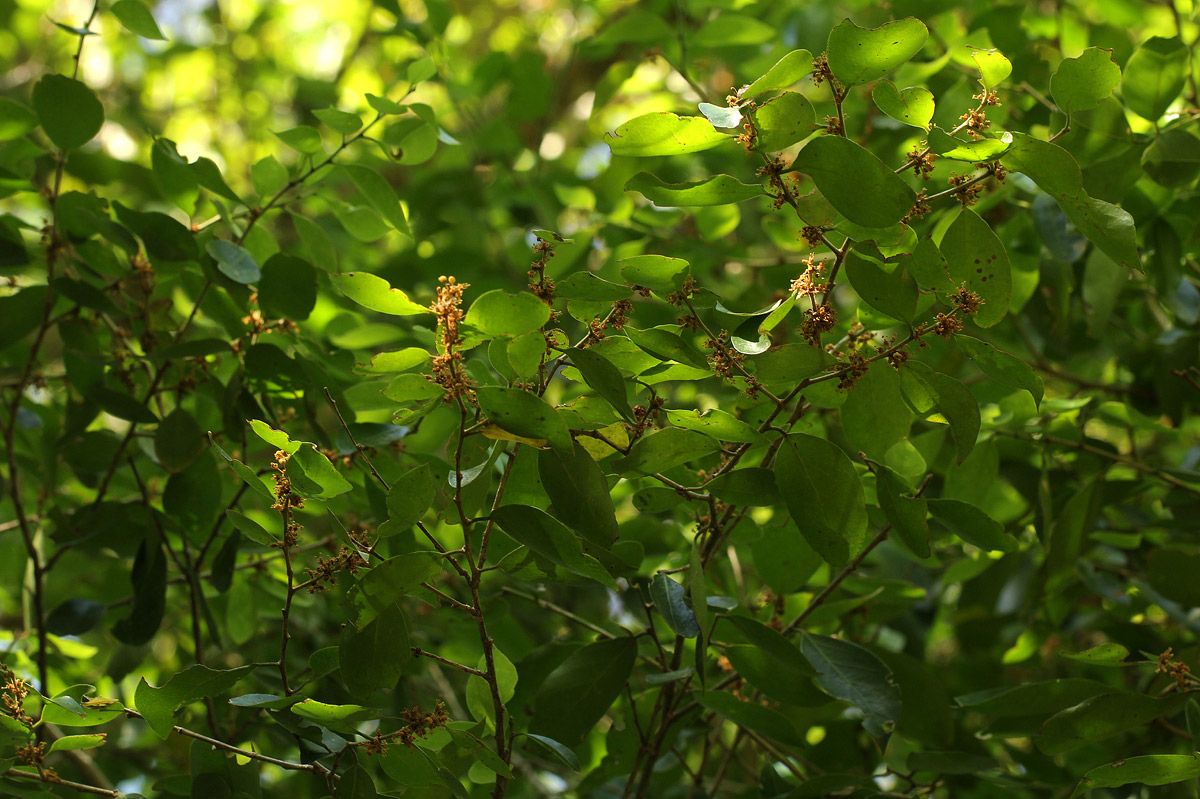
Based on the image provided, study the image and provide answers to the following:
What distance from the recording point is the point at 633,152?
766 millimetres

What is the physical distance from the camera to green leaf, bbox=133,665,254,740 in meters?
0.78

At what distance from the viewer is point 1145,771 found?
820 millimetres

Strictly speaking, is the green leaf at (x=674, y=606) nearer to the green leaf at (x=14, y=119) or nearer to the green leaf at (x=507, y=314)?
the green leaf at (x=507, y=314)

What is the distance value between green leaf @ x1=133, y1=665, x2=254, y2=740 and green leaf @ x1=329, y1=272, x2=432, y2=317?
0.32 meters

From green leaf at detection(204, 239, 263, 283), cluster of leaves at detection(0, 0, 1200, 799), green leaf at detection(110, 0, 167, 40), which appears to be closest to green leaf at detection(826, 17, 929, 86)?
cluster of leaves at detection(0, 0, 1200, 799)

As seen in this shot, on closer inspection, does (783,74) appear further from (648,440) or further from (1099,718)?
(1099,718)

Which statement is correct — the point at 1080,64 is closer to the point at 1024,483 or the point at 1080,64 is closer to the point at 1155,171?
the point at 1155,171

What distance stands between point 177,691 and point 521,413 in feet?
1.24

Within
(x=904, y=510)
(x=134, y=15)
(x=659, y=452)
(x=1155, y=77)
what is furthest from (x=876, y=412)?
(x=134, y=15)

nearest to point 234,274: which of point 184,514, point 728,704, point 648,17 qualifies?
point 184,514

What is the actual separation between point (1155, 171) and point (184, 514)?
1.19 metres

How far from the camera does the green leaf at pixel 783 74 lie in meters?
0.70

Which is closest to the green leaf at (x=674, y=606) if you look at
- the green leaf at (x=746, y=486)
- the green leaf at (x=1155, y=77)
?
the green leaf at (x=746, y=486)

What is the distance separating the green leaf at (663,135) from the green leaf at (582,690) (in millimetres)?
473
